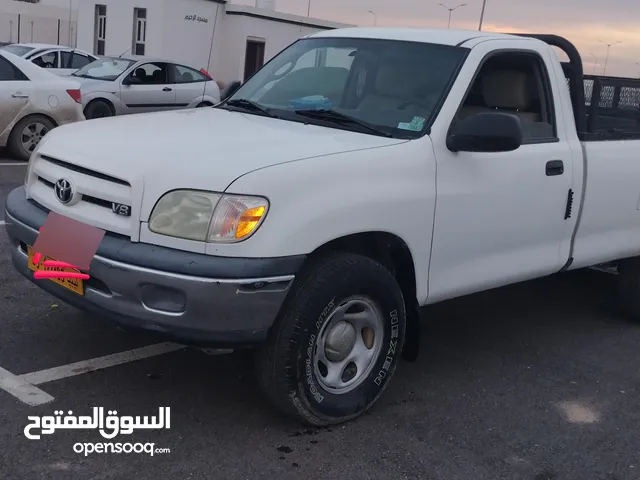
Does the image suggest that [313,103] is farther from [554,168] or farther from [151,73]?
[151,73]

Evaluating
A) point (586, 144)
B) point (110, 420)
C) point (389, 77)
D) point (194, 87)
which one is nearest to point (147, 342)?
point (110, 420)

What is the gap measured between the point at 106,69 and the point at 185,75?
70.7 inches

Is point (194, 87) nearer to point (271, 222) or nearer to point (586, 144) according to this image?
point (586, 144)

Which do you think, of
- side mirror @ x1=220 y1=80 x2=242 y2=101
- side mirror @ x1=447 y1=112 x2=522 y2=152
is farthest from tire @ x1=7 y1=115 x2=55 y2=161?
side mirror @ x1=447 y1=112 x2=522 y2=152

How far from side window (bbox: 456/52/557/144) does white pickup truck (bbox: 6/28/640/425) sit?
1cm

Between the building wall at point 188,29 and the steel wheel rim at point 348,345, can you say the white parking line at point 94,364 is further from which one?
the building wall at point 188,29

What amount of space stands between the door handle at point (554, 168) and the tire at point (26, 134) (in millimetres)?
7944

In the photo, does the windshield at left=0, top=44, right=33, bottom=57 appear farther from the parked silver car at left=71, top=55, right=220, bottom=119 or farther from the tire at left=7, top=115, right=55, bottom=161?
the tire at left=7, top=115, right=55, bottom=161

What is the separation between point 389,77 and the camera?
4551 mm

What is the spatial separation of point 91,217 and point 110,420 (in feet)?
3.07

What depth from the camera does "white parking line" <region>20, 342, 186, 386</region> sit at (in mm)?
4094

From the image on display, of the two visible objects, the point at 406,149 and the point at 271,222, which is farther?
the point at 406,149

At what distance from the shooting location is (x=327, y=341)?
3793 mm

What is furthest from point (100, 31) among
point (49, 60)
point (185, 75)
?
point (185, 75)
